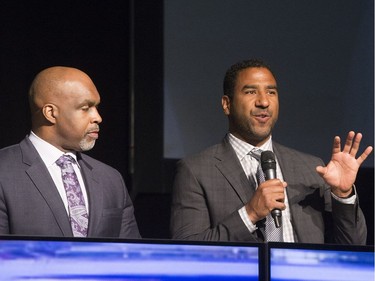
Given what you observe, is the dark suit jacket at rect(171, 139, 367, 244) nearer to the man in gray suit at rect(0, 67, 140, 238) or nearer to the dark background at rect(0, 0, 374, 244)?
the man in gray suit at rect(0, 67, 140, 238)

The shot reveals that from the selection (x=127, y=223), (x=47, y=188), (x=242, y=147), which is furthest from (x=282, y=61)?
(x=47, y=188)

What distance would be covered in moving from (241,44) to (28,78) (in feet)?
3.80

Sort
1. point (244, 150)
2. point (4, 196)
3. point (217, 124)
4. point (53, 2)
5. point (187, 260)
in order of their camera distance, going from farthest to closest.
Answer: point (53, 2), point (217, 124), point (244, 150), point (4, 196), point (187, 260)

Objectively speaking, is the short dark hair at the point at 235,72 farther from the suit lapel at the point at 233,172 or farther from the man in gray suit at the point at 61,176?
the man in gray suit at the point at 61,176

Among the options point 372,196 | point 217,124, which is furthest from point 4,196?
point 372,196

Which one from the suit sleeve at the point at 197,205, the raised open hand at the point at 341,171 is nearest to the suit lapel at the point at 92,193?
the suit sleeve at the point at 197,205

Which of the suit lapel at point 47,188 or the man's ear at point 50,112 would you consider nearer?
the suit lapel at point 47,188

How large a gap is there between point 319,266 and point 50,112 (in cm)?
109

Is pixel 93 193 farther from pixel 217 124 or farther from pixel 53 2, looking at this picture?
pixel 53 2

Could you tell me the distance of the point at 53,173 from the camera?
2256 mm

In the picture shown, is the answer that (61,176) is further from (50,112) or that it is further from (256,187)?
(256,187)

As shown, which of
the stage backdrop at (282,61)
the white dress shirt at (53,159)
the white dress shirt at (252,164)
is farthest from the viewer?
the stage backdrop at (282,61)

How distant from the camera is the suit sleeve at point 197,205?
2.32 m

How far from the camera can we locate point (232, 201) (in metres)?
2.37
